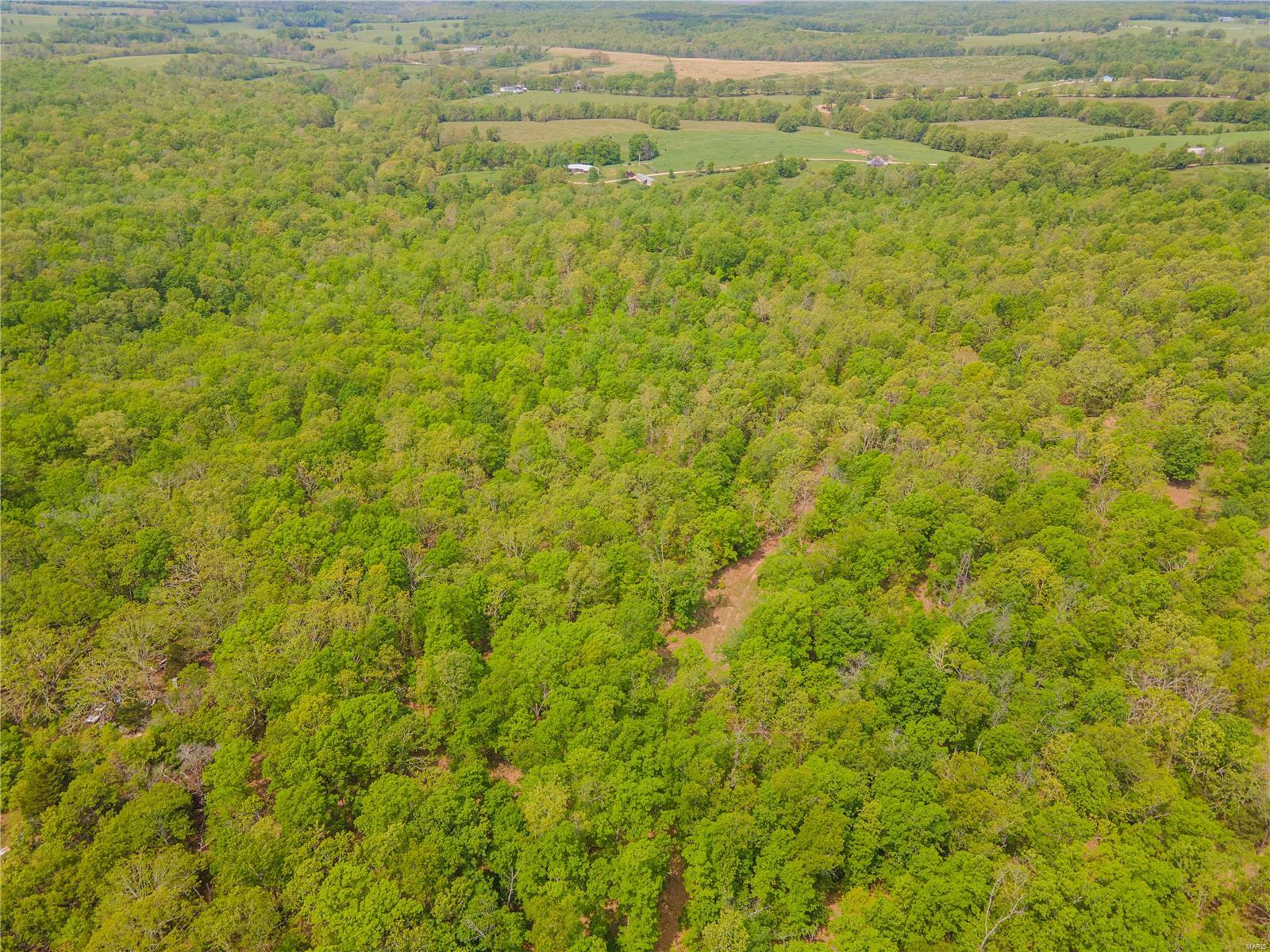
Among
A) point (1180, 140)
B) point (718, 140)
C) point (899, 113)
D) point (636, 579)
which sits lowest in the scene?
point (636, 579)

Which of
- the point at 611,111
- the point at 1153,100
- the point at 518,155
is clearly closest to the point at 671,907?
the point at 518,155

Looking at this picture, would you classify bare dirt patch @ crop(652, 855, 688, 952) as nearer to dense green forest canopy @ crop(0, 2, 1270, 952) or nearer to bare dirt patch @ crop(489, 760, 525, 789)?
dense green forest canopy @ crop(0, 2, 1270, 952)

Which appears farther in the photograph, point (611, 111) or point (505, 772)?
point (611, 111)

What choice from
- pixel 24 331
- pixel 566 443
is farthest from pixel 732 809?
pixel 24 331

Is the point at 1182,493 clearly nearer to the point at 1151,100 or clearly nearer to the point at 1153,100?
the point at 1151,100

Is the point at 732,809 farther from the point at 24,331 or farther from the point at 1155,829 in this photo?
the point at 24,331

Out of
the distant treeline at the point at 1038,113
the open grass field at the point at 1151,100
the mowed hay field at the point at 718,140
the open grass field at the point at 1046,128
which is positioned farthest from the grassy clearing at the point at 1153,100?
the mowed hay field at the point at 718,140

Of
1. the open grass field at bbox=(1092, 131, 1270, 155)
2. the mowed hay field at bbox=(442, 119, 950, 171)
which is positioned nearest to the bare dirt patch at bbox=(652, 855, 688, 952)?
the mowed hay field at bbox=(442, 119, 950, 171)
